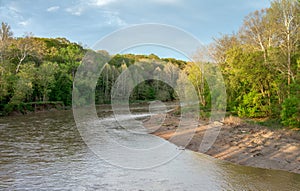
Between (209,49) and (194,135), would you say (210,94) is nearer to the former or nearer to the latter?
(209,49)

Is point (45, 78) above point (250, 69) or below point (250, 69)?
above

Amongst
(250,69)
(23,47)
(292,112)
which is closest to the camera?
(292,112)

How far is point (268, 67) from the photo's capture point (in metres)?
27.3

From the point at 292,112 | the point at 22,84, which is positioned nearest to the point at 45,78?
the point at 22,84

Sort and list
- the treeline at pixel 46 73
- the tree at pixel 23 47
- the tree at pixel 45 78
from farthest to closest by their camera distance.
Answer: the tree at pixel 45 78 → the tree at pixel 23 47 → the treeline at pixel 46 73

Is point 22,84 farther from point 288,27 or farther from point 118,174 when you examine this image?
point 288,27

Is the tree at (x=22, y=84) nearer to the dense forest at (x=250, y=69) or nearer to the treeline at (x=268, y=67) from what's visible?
the dense forest at (x=250, y=69)

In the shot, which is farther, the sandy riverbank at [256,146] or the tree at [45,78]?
the tree at [45,78]

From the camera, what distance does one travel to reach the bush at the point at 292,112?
20.4 m

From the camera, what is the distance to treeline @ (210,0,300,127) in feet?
76.0

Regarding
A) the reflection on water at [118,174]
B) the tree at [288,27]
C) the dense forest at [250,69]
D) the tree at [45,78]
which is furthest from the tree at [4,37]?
the tree at [288,27]

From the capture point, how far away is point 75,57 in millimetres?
76250

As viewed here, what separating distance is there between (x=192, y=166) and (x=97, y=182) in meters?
5.63

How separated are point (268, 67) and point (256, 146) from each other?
12309mm
